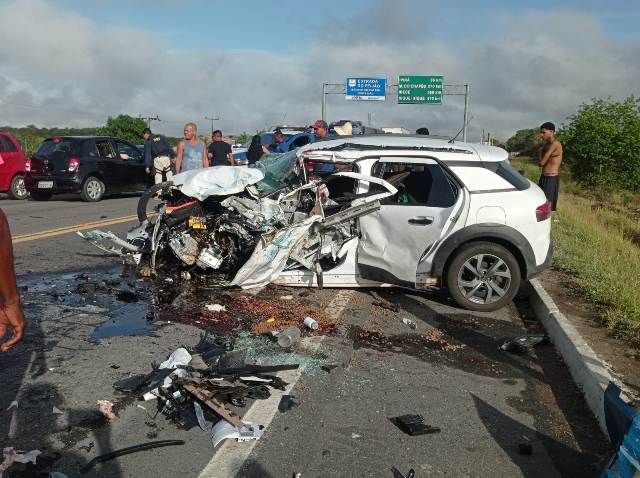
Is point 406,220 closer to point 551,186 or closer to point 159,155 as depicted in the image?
point 551,186

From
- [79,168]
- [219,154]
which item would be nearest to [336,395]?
[219,154]

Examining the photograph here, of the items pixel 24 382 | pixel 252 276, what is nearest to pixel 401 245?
pixel 252 276

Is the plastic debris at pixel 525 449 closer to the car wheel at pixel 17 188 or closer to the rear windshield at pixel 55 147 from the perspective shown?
the rear windshield at pixel 55 147

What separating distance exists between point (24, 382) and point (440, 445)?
9.05 ft

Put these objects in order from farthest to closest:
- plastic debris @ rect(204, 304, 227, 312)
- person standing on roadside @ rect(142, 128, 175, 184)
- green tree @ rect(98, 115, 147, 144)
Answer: green tree @ rect(98, 115, 147, 144)
person standing on roadside @ rect(142, 128, 175, 184)
plastic debris @ rect(204, 304, 227, 312)

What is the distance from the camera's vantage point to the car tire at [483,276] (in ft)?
18.9

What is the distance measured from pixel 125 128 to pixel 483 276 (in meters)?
51.4

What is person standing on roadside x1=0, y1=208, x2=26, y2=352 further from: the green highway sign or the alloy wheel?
the green highway sign

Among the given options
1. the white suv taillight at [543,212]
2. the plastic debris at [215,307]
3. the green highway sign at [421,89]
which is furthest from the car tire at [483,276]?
the green highway sign at [421,89]

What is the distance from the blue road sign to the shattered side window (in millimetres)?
33452

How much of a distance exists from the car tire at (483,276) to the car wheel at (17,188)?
13.8 m

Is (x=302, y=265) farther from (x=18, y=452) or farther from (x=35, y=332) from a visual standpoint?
(x=18, y=452)

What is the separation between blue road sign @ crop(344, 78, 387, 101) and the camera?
127 ft

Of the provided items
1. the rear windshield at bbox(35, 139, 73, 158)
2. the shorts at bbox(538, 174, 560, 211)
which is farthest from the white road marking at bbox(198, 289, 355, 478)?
the rear windshield at bbox(35, 139, 73, 158)
